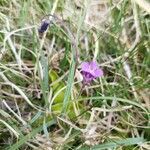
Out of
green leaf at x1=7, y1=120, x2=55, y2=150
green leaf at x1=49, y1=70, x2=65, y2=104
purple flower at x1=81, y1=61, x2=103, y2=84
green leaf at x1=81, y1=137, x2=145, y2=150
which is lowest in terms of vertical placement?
green leaf at x1=81, y1=137, x2=145, y2=150

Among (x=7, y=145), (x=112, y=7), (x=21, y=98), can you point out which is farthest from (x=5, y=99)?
(x=112, y=7)

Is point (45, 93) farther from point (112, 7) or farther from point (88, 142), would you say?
point (112, 7)

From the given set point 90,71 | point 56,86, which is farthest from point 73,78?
point 56,86

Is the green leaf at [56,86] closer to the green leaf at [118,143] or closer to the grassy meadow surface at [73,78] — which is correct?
the grassy meadow surface at [73,78]

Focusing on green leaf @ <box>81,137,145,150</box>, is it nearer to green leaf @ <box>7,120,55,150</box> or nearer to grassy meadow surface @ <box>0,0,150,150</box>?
grassy meadow surface @ <box>0,0,150,150</box>

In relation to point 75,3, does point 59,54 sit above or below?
below

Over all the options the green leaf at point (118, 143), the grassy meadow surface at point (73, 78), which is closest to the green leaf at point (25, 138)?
the grassy meadow surface at point (73, 78)

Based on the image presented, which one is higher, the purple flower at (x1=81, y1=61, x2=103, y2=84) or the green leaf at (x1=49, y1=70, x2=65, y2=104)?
the purple flower at (x1=81, y1=61, x2=103, y2=84)

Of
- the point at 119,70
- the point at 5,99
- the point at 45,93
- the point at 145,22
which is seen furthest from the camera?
the point at 145,22

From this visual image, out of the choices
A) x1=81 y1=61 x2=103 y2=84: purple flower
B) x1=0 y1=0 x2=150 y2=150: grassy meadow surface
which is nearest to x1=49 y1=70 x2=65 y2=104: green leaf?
x1=0 y1=0 x2=150 y2=150: grassy meadow surface
